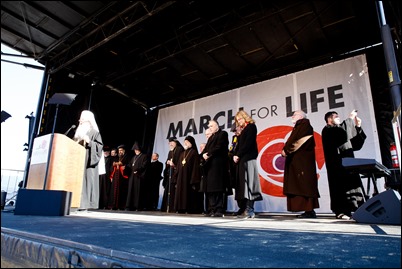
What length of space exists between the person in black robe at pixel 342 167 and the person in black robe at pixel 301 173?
26cm

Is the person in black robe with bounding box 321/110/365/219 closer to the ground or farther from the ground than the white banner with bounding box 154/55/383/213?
closer to the ground

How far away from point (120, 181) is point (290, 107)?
478 centimetres

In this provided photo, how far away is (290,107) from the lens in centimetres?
645

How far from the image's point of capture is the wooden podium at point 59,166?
308cm

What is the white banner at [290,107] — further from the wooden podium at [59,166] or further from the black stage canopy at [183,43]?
the wooden podium at [59,166]

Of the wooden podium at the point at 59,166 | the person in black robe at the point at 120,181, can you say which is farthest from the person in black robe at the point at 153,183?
the wooden podium at the point at 59,166

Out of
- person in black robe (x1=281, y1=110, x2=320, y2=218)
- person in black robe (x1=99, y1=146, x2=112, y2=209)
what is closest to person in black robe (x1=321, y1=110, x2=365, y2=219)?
person in black robe (x1=281, y1=110, x2=320, y2=218)

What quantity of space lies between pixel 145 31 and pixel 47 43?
2.52m

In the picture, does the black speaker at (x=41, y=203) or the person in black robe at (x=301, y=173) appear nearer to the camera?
the black speaker at (x=41, y=203)

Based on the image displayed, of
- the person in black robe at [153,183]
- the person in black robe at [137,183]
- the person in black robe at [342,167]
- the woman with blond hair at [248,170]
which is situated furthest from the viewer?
the person in black robe at [153,183]

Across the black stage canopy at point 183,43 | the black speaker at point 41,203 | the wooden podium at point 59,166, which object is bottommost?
the black speaker at point 41,203

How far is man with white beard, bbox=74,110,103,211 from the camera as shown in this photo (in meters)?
3.76

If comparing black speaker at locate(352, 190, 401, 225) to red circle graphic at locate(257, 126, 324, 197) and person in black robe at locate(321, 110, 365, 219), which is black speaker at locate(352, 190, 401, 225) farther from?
red circle graphic at locate(257, 126, 324, 197)

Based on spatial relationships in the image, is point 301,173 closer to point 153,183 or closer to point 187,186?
point 187,186
